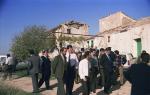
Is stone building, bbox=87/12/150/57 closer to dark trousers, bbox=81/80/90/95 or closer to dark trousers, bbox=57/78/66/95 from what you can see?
dark trousers, bbox=81/80/90/95

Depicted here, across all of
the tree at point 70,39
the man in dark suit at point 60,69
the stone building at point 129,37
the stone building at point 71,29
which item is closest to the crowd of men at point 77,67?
the man in dark suit at point 60,69

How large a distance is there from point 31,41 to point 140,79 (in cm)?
4788

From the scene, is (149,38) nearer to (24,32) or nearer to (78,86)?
(78,86)

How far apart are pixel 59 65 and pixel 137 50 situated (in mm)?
24189

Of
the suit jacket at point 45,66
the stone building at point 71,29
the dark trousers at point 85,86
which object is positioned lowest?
the dark trousers at point 85,86

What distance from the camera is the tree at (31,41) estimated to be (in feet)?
173

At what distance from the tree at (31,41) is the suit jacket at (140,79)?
44.0m

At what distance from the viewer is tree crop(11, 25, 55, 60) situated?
173 feet

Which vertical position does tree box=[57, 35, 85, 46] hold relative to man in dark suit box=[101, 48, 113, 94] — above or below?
above

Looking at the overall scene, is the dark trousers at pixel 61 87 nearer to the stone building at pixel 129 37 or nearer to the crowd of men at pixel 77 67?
the crowd of men at pixel 77 67

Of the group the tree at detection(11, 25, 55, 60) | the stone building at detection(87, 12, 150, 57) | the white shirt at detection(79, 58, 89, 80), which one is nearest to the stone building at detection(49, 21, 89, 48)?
the tree at detection(11, 25, 55, 60)

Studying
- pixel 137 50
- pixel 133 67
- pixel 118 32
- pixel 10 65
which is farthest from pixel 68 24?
pixel 133 67

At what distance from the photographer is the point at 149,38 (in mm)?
33844

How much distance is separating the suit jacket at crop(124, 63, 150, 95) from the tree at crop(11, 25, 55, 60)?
→ 144 feet
